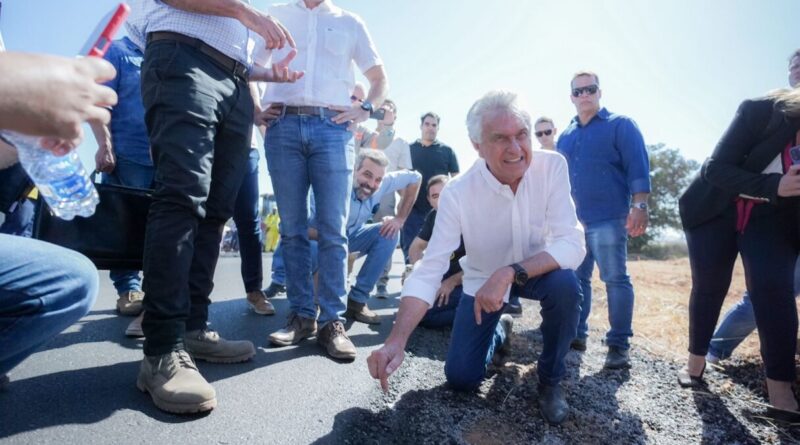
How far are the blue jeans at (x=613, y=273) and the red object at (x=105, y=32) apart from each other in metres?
2.92

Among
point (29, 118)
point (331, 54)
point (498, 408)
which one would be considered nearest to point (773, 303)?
point (498, 408)

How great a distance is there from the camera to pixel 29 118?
71 centimetres

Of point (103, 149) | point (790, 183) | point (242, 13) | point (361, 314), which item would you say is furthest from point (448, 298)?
point (103, 149)

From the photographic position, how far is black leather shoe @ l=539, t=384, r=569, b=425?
1.86 metres

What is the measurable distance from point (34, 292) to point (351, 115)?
1.88 metres

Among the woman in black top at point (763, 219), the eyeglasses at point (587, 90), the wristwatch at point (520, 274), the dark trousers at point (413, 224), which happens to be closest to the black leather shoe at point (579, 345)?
the woman in black top at point (763, 219)

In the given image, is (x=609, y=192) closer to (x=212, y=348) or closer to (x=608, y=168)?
(x=608, y=168)

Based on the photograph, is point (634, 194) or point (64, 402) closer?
point (64, 402)

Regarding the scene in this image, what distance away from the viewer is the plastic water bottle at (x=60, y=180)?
120 centimetres

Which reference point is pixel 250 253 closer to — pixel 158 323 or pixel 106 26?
pixel 158 323

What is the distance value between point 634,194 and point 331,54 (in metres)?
2.43

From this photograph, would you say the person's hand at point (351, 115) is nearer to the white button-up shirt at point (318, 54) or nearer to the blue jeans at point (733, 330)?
the white button-up shirt at point (318, 54)

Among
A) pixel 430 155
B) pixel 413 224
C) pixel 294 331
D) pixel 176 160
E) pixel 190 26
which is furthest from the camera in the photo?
pixel 430 155

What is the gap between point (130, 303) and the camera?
2801 millimetres
